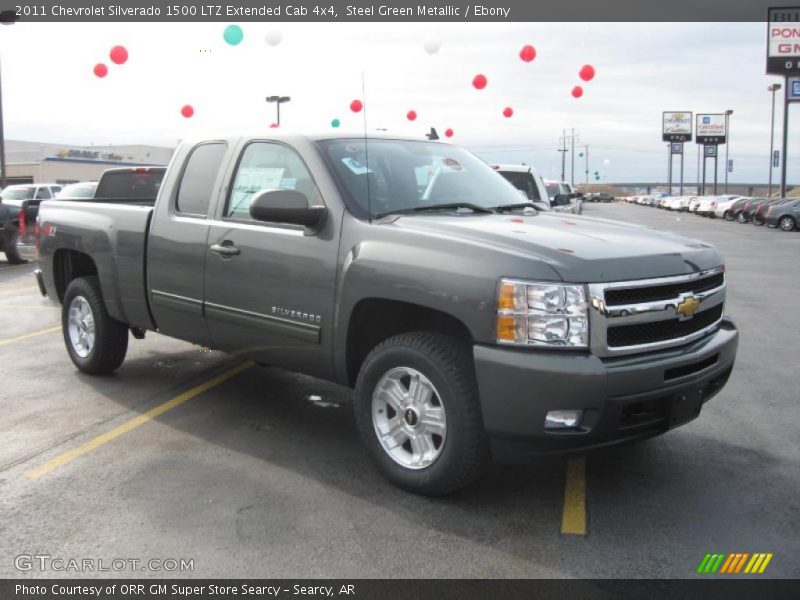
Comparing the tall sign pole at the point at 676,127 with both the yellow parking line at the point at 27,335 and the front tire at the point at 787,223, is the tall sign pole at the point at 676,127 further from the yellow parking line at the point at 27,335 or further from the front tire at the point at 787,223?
the yellow parking line at the point at 27,335

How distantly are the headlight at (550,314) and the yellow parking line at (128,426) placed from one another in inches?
113

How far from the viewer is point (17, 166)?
6838cm

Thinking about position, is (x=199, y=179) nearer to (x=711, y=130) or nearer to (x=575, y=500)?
(x=575, y=500)

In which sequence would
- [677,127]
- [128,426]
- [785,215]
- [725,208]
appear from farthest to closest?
[677,127] < [725,208] < [785,215] < [128,426]

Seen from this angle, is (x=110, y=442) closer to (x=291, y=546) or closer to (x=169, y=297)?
(x=169, y=297)

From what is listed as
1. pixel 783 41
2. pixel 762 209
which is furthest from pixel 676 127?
pixel 762 209

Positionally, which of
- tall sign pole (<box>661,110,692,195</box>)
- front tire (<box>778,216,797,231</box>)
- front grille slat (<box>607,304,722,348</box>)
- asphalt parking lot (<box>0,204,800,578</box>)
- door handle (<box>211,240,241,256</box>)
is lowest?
front tire (<box>778,216,797,231</box>)

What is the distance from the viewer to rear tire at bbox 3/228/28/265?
16.2 meters

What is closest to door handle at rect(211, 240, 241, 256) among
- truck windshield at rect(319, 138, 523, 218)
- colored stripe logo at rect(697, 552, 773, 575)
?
truck windshield at rect(319, 138, 523, 218)

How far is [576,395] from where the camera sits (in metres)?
3.43

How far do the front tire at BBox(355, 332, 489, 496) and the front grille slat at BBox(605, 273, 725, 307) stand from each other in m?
0.76

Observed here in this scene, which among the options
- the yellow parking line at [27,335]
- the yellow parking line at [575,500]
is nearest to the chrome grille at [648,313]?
the yellow parking line at [575,500]

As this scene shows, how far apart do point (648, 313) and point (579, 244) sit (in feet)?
1.58

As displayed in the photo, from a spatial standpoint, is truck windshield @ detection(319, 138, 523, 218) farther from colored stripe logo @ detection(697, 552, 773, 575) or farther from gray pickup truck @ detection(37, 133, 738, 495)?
colored stripe logo @ detection(697, 552, 773, 575)
